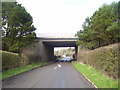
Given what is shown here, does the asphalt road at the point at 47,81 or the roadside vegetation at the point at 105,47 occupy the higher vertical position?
the roadside vegetation at the point at 105,47

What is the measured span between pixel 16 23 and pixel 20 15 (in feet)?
5.91

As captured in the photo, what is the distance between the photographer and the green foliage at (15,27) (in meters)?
29.7

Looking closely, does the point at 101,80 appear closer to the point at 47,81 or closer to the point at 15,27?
the point at 47,81

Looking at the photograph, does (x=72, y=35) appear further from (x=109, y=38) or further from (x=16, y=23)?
(x=109, y=38)

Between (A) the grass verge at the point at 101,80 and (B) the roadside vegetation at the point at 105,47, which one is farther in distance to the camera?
(B) the roadside vegetation at the point at 105,47

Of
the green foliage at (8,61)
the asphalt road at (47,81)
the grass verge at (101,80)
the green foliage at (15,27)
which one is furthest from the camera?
the green foliage at (15,27)

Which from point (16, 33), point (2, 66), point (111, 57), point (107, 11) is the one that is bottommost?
point (2, 66)

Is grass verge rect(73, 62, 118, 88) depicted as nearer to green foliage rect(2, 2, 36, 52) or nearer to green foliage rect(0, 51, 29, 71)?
green foliage rect(0, 51, 29, 71)

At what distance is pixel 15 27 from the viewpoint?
A: 30625 mm

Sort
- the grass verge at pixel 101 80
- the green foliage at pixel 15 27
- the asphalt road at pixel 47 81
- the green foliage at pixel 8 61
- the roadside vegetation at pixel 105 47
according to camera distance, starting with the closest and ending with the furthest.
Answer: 1. the grass verge at pixel 101 80
2. the asphalt road at pixel 47 81
3. the roadside vegetation at pixel 105 47
4. the green foliage at pixel 8 61
5. the green foliage at pixel 15 27

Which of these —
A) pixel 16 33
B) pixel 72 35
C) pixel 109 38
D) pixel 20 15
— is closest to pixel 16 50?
pixel 16 33

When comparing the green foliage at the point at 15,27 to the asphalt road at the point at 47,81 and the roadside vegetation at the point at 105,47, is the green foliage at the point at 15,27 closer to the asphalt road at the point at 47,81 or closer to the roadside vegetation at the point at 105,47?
the roadside vegetation at the point at 105,47

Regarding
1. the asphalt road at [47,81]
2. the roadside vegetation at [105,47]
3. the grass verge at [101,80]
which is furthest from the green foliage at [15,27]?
the grass verge at [101,80]

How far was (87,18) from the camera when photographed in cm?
3544
